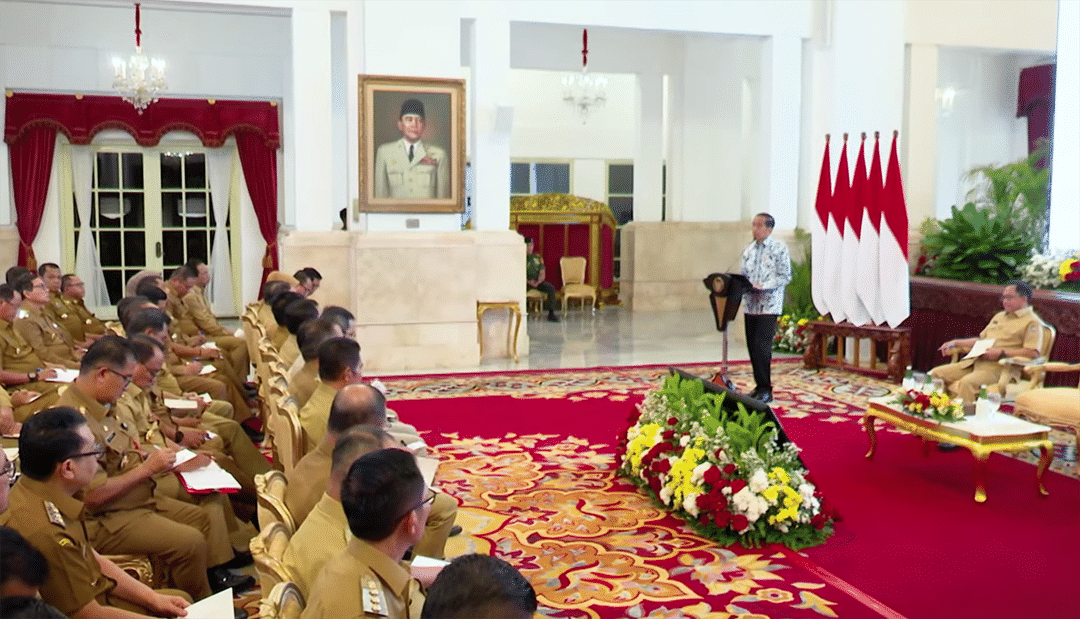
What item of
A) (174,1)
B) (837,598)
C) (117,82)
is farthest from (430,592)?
(117,82)

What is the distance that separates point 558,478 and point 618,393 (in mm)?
2946

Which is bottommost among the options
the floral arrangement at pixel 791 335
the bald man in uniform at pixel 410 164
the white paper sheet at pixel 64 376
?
the floral arrangement at pixel 791 335

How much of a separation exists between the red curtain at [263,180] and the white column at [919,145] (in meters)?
9.17

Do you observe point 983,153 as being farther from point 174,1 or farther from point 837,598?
point 837,598

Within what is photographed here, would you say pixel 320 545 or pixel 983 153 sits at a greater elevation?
pixel 983 153

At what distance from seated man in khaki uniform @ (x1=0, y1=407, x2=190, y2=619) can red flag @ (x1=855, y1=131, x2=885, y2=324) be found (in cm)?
845

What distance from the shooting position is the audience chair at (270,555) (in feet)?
8.23

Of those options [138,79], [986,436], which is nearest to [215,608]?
[986,436]

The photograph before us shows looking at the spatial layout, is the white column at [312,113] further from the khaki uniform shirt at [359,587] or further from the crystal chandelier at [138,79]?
the khaki uniform shirt at [359,587]

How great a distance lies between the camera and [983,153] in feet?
57.0

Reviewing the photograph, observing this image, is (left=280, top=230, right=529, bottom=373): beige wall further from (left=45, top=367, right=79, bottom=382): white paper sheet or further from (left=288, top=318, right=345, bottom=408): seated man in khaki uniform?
(left=288, top=318, right=345, bottom=408): seated man in khaki uniform

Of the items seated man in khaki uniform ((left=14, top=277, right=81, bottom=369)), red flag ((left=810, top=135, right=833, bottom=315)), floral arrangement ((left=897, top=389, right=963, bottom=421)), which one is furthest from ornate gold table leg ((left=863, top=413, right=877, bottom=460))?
seated man in khaki uniform ((left=14, top=277, right=81, bottom=369))

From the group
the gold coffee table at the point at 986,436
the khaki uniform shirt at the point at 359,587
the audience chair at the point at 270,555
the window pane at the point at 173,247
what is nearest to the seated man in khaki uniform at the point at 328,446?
the audience chair at the point at 270,555

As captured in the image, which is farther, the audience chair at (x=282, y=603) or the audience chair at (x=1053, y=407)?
the audience chair at (x=1053, y=407)
